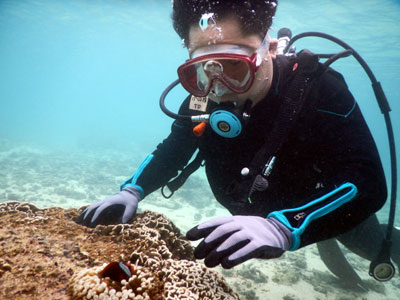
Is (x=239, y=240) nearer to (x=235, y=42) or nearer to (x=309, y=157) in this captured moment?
(x=309, y=157)

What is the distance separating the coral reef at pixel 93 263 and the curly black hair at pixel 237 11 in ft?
7.27

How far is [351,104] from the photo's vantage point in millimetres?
2531

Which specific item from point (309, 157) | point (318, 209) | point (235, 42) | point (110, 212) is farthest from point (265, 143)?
point (110, 212)

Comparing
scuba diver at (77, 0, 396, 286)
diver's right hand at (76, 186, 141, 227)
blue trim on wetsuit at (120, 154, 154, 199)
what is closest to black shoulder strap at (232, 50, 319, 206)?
scuba diver at (77, 0, 396, 286)

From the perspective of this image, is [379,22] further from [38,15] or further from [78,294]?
[38,15]

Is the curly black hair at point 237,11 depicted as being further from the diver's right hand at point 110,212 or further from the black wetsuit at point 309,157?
the diver's right hand at point 110,212

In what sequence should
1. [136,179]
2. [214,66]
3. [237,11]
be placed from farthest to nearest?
1. [136,179]
2. [214,66]
3. [237,11]

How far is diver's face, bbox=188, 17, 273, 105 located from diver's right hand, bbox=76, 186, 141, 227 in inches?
66.1

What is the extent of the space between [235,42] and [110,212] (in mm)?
2314

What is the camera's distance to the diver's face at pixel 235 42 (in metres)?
2.33

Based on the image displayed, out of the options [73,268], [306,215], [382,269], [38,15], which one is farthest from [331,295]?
[38,15]

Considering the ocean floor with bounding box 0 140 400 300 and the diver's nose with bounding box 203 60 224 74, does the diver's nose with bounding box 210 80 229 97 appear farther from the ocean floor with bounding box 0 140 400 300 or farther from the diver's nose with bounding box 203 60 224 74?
the ocean floor with bounding box 0 140 400 300

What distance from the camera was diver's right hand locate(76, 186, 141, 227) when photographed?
9.14ft

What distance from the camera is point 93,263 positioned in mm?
2033
